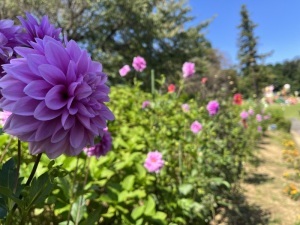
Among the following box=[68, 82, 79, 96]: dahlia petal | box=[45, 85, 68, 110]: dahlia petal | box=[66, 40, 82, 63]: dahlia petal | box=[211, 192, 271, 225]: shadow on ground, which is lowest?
box=[211, 192, 271, 225]: shadow on ground

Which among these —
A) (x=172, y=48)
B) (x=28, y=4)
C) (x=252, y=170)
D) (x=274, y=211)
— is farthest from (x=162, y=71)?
(x=274, y=211)

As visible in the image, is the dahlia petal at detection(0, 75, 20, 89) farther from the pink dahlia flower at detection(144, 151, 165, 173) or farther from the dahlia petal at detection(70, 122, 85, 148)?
the pink dahlia flower at detection(144, 151, 165, 173)

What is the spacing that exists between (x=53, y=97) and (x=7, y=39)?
211 millimetres

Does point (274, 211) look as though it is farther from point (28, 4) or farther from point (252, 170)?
point (28, 4)

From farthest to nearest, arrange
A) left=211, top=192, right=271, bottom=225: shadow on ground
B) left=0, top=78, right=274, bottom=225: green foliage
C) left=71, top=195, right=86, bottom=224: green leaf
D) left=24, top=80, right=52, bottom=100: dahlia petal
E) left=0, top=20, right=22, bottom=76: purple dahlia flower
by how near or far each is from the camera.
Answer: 1. left=211, top=192, right=271, bottom=225: shadow on ground
2. left=0, top=78, right=274, bottom=225: green foliage
3. left=71, top=195, right=86, bottom=224: green leaf
4. left=0, top=20, right=22, bottom=76: purple dahlia flower
5. left=24, top=80, right=52, bottom=100: dahlia petal

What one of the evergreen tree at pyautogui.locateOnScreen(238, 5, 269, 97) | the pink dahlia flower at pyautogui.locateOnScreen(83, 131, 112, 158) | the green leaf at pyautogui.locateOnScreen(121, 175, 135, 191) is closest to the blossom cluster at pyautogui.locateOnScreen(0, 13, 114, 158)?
the pink dahlia flower at pyautogui.locateOnScreen(83, 131, 112, 158)

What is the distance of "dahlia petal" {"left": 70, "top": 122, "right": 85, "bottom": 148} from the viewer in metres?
0.62

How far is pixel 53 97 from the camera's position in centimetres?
60

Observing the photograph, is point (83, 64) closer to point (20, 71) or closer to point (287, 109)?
point (20, 71)

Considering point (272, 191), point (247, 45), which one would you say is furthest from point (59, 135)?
point (247, 45)

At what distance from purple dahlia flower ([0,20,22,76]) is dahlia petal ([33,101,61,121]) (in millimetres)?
168

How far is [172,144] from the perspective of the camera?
117 inches

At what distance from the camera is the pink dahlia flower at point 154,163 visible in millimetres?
2168

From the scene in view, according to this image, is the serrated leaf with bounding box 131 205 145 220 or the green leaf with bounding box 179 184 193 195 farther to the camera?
the green leaf with bounding box 179 184 193 195
